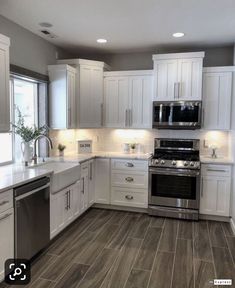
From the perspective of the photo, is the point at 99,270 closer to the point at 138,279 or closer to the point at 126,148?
the point at 138,279

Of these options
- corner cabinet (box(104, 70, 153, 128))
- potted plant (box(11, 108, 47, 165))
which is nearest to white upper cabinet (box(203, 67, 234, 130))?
corner cabinet (box(104, 70, 153, 128))

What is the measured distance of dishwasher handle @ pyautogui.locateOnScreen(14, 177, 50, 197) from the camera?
249 cm

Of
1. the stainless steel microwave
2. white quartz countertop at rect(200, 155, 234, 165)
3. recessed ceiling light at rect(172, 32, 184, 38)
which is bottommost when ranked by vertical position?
white quartz countertop at rect(200, 155, 234, 165)

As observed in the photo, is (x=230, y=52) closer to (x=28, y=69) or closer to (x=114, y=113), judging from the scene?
(x=114, y=113)

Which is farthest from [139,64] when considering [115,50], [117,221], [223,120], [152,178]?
[117,221]

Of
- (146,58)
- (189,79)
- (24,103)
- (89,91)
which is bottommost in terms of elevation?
(24,103)

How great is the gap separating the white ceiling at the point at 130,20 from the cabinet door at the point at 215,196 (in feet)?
7.07

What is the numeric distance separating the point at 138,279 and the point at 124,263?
317 mm

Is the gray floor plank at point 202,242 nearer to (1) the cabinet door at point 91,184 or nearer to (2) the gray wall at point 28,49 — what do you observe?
(1) the cabinet door at point 91,184

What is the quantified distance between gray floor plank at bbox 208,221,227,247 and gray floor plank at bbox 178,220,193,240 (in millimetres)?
266

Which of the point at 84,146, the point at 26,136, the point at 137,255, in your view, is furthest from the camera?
the point at 84,146

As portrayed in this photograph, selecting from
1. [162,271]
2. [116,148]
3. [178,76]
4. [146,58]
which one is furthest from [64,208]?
[146,58]

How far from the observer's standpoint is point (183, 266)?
9.10 ft

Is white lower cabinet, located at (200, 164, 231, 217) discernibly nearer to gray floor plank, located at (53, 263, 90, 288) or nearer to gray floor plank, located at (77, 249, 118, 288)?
gray floor plank, located at (77, 249, 118, 288)
